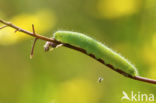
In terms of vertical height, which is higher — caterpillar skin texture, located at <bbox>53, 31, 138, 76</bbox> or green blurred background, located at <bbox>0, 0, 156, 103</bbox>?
green blurred background, located at <bbox>0, 0, 156, 103</bbox>

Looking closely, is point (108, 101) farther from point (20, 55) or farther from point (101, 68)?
point (20, 55)

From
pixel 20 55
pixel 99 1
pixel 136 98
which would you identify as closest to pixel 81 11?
pixel 99 1

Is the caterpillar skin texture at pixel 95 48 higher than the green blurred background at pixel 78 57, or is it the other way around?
the green blurred background at pixel 78 57

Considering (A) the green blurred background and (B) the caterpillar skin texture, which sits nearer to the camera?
(B) the caterpillar skin texture

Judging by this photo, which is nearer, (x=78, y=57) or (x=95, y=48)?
(x=95, y=48)
